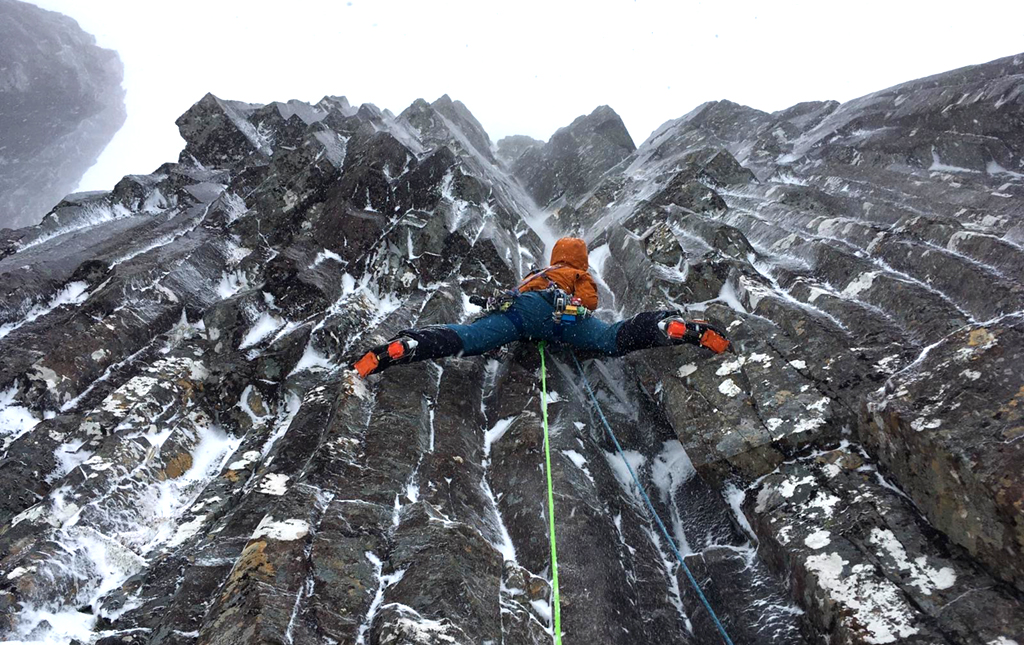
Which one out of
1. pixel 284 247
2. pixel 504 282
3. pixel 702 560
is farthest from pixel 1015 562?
pixel 284 247

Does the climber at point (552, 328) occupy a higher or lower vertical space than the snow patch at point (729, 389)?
higher

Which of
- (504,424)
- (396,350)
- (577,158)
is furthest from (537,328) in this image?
(577,158)

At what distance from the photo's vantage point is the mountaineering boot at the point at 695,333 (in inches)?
315

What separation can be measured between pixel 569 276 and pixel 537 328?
55.9 inches

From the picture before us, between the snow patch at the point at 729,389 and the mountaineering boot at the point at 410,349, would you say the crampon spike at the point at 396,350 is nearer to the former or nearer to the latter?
the mountaineering boot at the point at 410,349

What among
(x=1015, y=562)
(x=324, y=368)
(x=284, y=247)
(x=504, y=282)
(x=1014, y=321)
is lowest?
(x=1015, y=562)

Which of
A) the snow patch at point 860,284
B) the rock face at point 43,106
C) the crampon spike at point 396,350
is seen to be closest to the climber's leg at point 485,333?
the crampon spike at point 396,350

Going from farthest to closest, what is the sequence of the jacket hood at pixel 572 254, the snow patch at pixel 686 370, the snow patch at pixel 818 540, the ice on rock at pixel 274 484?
the jacket hood at pixel 572 254 → the snow patch at pixel 686 370 → the ice on rock at pixel 274 484 → the snow patch at pixel 818 540

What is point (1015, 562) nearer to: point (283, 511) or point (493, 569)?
point (493, 569)

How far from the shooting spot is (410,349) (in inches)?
320

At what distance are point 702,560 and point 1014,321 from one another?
433 centimetres

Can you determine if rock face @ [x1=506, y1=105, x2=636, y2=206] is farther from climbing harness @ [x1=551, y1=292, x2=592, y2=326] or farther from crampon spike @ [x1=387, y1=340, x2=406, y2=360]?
crampon spike @ [x1=387, y1=340, x2=406, y2=360]

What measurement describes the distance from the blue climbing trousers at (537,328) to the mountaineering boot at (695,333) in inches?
39.9

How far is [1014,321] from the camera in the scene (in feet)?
17.0
